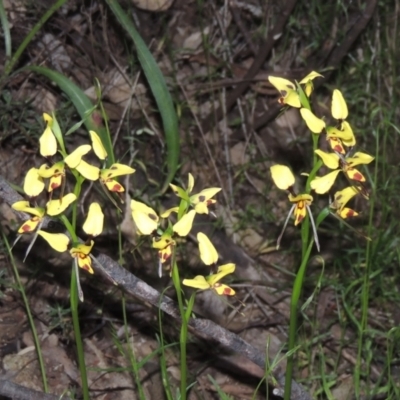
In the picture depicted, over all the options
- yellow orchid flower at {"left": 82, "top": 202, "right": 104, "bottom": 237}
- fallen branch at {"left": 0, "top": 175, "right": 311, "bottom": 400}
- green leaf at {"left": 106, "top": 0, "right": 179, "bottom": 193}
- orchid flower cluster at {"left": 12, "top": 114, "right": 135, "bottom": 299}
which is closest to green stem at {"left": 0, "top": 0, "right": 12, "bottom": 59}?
green leaf at {"left": 106, "top": 0, "right": 179, "bottom": 193}

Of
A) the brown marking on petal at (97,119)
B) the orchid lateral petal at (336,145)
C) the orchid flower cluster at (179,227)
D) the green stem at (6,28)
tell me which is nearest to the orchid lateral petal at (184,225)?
the orchid flower cluster at (179,227)

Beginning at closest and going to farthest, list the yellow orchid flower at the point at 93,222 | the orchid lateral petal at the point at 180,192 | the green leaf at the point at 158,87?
the orchid lateral petal at the point at 180,192, the yellow orchid flower at the point at 93,222, the green leaf at the point at 158,87

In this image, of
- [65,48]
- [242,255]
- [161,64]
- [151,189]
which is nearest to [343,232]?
[242,255]

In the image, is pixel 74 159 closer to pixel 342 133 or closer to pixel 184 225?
pixel 184 225

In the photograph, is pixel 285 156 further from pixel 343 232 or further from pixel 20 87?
pixel 20 87

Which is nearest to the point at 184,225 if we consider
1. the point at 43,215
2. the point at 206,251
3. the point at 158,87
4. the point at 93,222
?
the point at 206,251

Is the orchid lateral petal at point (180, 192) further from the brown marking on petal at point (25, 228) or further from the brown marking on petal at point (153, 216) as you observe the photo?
the brown marking on petal at point (25, 228)
